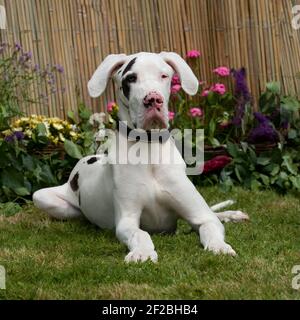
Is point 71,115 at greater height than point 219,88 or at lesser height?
lesser

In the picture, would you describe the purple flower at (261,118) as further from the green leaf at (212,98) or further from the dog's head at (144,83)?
the dog's head at (144,83)

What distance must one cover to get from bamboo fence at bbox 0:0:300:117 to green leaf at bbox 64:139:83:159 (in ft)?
2.34

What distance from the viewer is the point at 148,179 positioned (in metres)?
4.91

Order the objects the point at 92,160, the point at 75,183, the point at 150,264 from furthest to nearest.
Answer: the point at 75,183, the point at 92,160, the point at 150,264

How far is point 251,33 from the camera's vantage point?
748 cm

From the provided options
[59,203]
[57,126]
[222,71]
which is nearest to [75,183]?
[59,203]

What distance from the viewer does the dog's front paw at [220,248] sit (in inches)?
174

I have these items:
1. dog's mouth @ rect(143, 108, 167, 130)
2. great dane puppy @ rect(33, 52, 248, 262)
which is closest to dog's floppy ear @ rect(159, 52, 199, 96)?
great dane puppy @ rect(33, 52, 248, 262)

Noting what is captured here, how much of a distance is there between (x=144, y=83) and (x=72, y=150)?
7.36ft

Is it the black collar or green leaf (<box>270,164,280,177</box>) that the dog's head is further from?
green leaf (<box>270,164,280,177</box>)

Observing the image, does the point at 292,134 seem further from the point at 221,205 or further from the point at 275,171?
the point at 221,205

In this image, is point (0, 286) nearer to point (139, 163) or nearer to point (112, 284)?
point (112, 284)

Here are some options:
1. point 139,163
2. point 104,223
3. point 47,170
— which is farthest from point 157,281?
point 47,170

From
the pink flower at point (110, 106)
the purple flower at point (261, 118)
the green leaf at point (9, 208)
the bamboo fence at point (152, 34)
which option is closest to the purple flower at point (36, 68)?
the bamboo fence at point (152, 34)
